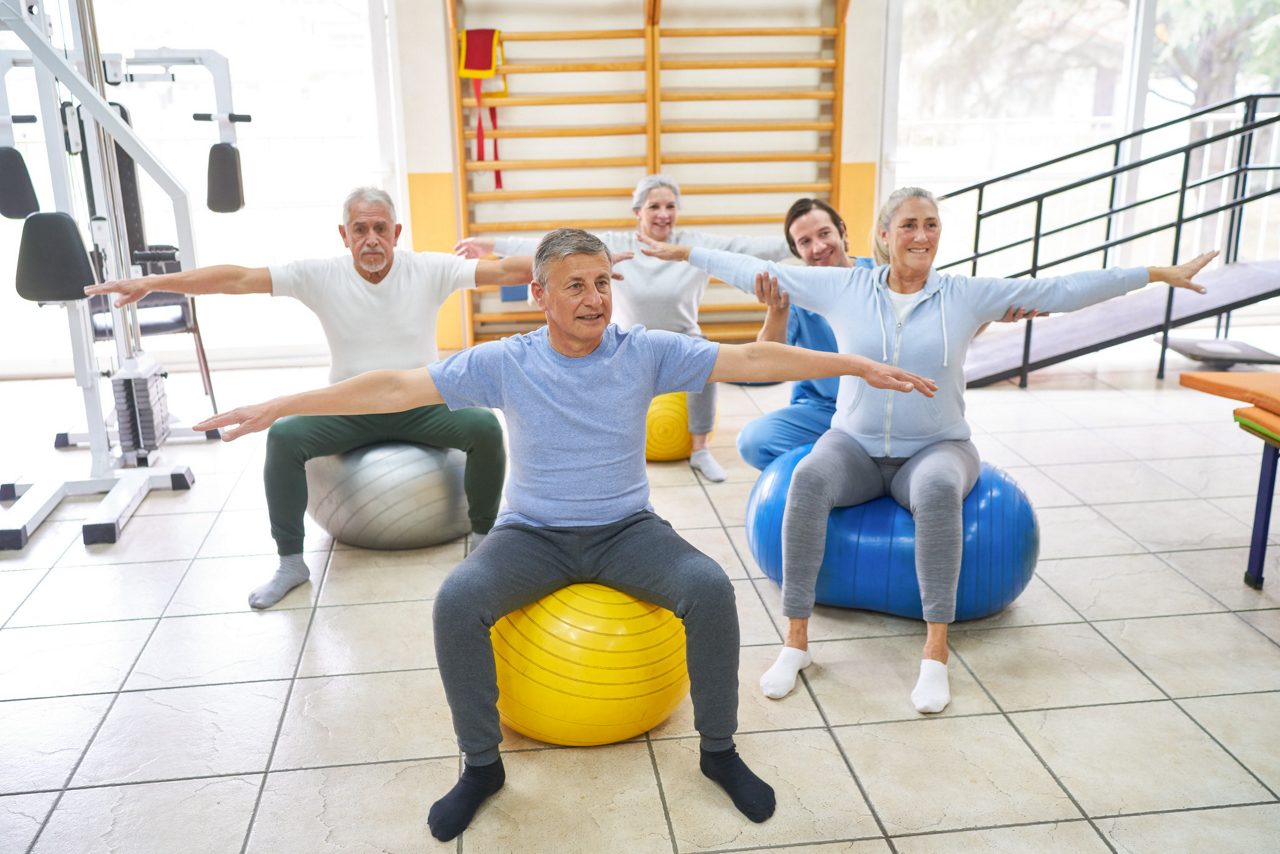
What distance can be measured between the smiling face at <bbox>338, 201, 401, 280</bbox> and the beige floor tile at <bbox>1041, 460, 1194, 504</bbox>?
2489 mm

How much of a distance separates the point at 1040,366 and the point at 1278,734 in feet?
10.4

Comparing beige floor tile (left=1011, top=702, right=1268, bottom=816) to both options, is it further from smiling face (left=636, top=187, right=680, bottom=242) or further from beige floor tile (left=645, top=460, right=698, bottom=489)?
smiling face (left=636, top=187, right=680, bottom=242)

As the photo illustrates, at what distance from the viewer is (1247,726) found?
2.29m

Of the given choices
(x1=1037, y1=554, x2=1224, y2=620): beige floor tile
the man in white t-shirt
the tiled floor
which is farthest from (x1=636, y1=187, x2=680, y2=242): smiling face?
(x1=1037, y1=554, x2=1224, y2=620): beige floor tile

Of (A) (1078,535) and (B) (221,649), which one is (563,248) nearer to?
(B) (221,649)

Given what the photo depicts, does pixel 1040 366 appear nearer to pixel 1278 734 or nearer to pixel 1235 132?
pixel 1235 132

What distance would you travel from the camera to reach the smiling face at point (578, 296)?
2115 millimetres

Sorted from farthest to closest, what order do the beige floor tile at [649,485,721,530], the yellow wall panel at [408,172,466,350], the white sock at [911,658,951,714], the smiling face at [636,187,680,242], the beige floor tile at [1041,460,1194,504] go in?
the yellow wall panel at [408,172,466,350]
the smiling face at [636,187,680,242]
the beige floor tile at [1041,460,1194,504]
the beige floor tile at [649,485,721,530]
the white sock at [911,658,951,714]

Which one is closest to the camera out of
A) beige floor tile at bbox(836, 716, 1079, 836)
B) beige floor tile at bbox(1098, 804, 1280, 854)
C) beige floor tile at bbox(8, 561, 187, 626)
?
beige floor tile at bbox(1098, 804, 1280, 854)

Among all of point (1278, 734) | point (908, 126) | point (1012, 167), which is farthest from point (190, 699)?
point (1012, 167)

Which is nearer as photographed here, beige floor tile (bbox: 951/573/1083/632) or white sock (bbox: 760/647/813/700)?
white sock (bbox: 760/647/813/700)

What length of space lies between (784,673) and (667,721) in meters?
0.31

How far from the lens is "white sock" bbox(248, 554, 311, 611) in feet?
9.77

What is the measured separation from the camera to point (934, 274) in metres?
2.65
